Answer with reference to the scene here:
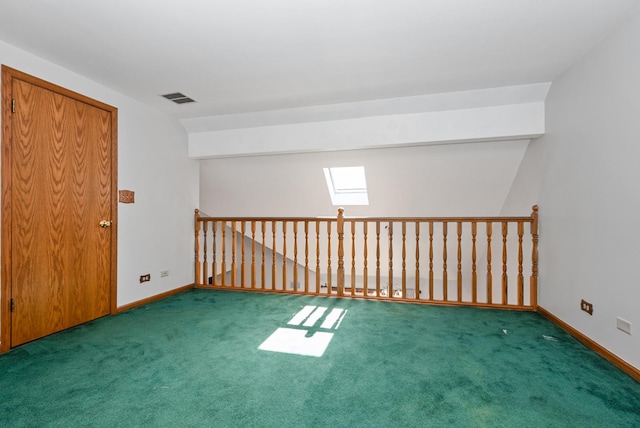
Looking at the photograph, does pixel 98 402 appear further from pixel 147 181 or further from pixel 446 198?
pixel 446 198

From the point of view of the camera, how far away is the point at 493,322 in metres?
2.84

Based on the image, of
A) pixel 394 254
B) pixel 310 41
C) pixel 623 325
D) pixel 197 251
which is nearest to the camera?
pixel 623 325

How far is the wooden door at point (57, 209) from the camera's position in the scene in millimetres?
2322

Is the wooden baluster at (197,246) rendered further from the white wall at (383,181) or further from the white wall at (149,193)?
the white wall at (383,181)

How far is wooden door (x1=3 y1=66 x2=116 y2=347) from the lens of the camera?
232cm

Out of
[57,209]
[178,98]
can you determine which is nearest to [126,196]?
[57,209]

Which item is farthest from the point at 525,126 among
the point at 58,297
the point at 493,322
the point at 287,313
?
the point at 58,297

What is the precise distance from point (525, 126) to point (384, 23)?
6.44ft

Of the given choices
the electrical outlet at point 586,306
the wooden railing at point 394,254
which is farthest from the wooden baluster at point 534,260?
the electrical outlet at point 586,306

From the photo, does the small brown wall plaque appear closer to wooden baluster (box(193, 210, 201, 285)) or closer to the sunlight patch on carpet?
wooden baluster (box(193, 210, 201, 285))

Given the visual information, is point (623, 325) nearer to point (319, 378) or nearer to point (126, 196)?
point (319, 378)

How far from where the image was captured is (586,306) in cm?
238

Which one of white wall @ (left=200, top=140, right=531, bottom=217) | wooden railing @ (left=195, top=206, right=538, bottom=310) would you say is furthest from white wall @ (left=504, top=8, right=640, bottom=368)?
white wall @ (left=200, top=140, right=531, bottom=217)

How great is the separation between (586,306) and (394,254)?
3.03 meters
